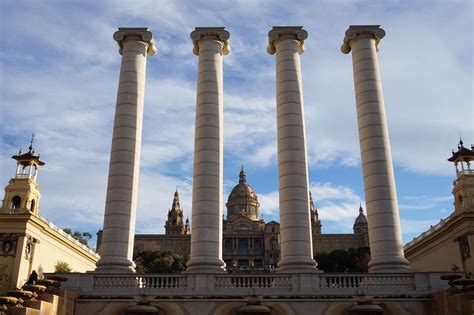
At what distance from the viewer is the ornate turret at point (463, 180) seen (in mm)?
73938

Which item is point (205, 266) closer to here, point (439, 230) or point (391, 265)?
point (391, 265)

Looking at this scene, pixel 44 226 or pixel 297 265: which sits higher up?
pixel 44 226

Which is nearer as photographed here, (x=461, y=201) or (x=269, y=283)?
(x=269, y=283)

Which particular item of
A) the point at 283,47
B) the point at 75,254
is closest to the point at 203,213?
the point at 283,47

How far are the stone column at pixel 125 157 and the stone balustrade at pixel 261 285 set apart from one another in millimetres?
2923

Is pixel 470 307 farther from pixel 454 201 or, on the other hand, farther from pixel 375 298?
pixel 454 201

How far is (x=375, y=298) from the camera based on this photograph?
39531 millimetres

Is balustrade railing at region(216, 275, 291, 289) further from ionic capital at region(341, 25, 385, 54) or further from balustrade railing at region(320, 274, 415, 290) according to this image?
ionic capital at region(341, 25, 385, 54)

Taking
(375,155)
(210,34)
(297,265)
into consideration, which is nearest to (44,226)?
(210,34)

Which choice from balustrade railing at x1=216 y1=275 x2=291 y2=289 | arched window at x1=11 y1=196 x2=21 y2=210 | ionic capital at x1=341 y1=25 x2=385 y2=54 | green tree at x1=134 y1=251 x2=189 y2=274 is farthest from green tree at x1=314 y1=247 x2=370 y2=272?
balustrade railing at x1=216 y1=275 x2=291 y2=289

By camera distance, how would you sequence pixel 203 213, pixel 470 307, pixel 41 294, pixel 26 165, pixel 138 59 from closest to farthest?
pixel 470 307 → pixel 41 294 → pixel 203 213 → pixel 138 59 → pixel 26 165

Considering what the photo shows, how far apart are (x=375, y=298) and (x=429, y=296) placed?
4.22 metres

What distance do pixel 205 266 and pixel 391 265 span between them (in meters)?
16.1

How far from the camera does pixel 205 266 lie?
43.3 meters
